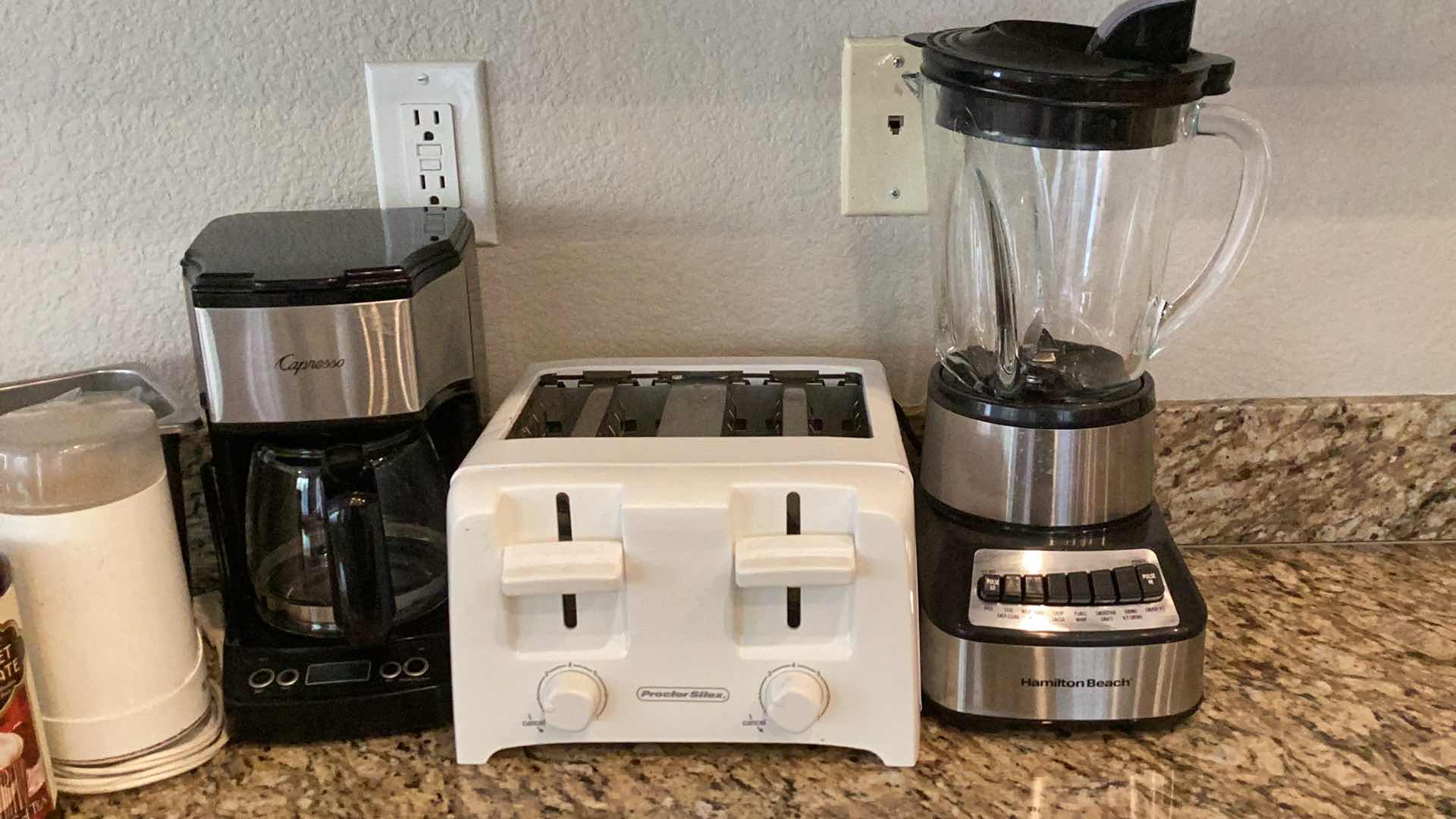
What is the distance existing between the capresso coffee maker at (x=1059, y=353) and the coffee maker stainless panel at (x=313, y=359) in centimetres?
34

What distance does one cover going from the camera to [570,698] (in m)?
0.71

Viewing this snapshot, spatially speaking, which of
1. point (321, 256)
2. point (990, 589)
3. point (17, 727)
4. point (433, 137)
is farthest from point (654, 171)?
point (17, 727)

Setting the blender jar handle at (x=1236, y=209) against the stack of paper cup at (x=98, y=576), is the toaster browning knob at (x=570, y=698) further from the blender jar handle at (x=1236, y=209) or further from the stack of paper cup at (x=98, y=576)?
the blender jar handle at (x=1236, y=209)

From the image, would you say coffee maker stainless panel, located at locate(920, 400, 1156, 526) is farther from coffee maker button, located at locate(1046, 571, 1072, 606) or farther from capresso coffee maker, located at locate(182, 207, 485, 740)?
capresso coffee maker, located at locate(182, 207, 485, 740)

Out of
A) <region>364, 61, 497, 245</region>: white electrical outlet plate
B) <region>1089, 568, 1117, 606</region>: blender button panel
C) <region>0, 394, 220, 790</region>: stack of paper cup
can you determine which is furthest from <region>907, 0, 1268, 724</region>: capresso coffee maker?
<region>0, 394, 220, 790</region>: stack of paper cup

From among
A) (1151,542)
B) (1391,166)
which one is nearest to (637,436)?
(1151,542)

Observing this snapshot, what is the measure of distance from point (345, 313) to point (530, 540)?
0.17m

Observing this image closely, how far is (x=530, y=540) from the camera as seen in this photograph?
0.70m

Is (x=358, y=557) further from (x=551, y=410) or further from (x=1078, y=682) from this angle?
(x=1078, y=682)

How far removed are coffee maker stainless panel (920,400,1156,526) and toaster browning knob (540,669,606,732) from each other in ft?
0.89

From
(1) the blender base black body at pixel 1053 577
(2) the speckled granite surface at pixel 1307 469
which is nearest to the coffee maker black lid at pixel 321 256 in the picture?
(1) the blender base black body at pixel 1053 577

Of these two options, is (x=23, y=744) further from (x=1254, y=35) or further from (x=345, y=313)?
(x=1254, y=35)

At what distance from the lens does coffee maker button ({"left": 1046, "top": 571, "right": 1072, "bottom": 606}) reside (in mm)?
746

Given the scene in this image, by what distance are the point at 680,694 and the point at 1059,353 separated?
36 cm
